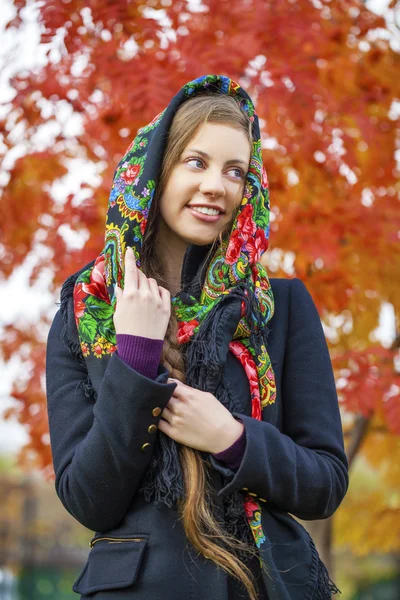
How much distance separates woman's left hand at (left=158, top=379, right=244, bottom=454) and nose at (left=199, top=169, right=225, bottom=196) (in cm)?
49

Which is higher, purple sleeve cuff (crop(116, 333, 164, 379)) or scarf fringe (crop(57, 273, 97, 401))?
purple sleeve cuff (crop(116, 333, 164, 379))

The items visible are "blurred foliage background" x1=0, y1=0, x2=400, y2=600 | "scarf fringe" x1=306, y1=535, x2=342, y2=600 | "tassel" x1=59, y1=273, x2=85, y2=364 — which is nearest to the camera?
"scarf fringe" x1=306, y1=535, x2=342, y2=600

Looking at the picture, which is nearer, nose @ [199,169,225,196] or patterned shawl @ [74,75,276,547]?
patterned shawl @ [74,75,276,547]

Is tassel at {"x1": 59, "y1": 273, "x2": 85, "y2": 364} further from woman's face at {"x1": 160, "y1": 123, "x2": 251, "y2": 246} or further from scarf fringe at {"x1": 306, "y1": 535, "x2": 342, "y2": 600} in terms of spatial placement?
scarf fringe at {"x1": 306, "y1": 535, "x2": 342, "y2": 600}

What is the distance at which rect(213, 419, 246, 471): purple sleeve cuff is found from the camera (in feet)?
5.56

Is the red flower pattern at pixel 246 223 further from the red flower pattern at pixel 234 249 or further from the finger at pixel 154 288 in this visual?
the finger at pixel 154 288

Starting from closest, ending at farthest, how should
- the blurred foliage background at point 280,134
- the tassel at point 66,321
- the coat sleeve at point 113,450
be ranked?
the coat sleeve at point 113,450 < the tassel at point 66,321 < the blurred foliage background at point 280,134

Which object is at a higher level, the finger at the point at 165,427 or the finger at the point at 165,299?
the finger at the point at 165,299

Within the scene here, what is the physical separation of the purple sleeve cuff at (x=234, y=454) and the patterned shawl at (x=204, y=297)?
8cm

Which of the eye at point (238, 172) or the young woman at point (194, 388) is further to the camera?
the eye at point (238, 172)

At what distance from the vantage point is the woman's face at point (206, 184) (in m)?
1.93

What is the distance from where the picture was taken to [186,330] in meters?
1.85

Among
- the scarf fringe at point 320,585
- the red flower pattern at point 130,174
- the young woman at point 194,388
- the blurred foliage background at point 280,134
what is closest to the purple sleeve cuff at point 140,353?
the young woman at point 194,388

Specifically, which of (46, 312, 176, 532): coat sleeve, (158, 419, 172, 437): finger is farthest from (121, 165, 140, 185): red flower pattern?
(158, 419, 172, 437): finger
